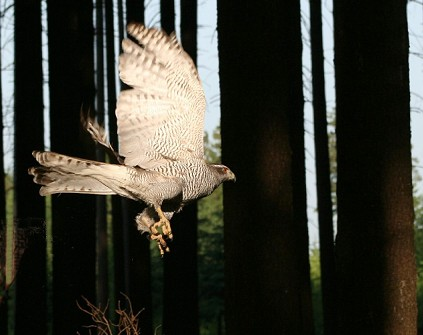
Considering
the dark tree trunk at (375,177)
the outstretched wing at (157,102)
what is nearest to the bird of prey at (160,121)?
the outstretched wing at (157,102)

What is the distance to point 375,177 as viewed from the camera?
737 cm

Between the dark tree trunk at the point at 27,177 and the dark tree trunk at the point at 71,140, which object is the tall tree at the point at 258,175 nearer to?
the dark tree trunk at the point at 71,140

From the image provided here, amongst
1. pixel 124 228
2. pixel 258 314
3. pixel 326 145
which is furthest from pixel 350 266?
pixel 124 228

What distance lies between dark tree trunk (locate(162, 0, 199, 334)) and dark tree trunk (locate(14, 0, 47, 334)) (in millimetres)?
2020

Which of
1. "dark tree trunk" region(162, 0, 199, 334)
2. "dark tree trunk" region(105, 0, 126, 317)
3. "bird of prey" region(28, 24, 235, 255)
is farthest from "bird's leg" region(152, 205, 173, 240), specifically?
"dark tree trunk" region(105, 0, 126, 317)

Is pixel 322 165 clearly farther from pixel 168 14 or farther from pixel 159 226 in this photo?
pixel 159 226

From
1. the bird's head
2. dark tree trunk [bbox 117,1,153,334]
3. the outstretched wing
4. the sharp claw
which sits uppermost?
the outstretched wing

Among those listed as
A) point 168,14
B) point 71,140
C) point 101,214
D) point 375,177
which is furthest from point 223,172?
point 101,214

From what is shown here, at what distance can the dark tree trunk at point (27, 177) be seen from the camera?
33.0ft

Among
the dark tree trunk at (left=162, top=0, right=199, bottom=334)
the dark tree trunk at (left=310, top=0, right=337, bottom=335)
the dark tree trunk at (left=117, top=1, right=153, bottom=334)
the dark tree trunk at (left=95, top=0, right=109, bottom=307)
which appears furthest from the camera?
the dark tree trunk at (left=95, top=0, right=109, bottom=307)

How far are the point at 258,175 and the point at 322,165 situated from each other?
8.56 meters

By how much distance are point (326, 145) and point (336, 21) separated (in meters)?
6.85

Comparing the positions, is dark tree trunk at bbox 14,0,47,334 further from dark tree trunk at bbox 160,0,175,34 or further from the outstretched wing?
the outstretched wing

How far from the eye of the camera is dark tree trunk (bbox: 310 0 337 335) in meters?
14.4
